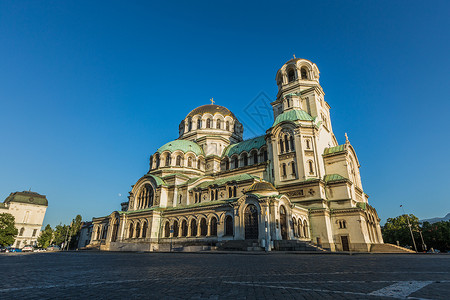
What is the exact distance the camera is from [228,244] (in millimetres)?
26078

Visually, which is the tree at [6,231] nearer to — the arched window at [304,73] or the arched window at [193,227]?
the arched window at [193,227]

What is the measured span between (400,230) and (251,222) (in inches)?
1535

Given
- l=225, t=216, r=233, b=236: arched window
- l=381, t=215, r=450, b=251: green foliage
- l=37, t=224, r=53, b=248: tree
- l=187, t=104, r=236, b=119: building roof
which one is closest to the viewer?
l=225, t=216, r=233, b=236: arched window

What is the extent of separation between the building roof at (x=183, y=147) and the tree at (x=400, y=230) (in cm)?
3970

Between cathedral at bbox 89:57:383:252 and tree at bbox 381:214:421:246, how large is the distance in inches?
678

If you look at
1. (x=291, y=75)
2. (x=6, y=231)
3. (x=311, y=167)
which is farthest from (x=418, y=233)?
(x=6, y=231)

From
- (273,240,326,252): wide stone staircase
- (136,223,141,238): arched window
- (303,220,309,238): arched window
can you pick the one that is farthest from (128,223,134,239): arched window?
(303,220,309,238): arched window

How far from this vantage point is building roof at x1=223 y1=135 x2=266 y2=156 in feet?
130

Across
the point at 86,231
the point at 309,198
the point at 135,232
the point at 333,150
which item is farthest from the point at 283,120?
the point at 86,231

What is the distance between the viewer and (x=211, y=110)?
51.0 metres

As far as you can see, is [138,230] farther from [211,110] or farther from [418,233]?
[418,233]

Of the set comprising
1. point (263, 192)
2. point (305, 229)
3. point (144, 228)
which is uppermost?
point (263, 192)

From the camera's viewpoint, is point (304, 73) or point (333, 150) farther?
point (304, 73)

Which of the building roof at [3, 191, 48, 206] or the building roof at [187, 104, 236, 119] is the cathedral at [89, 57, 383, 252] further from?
the building roof at [3, 191, 48, 206]
